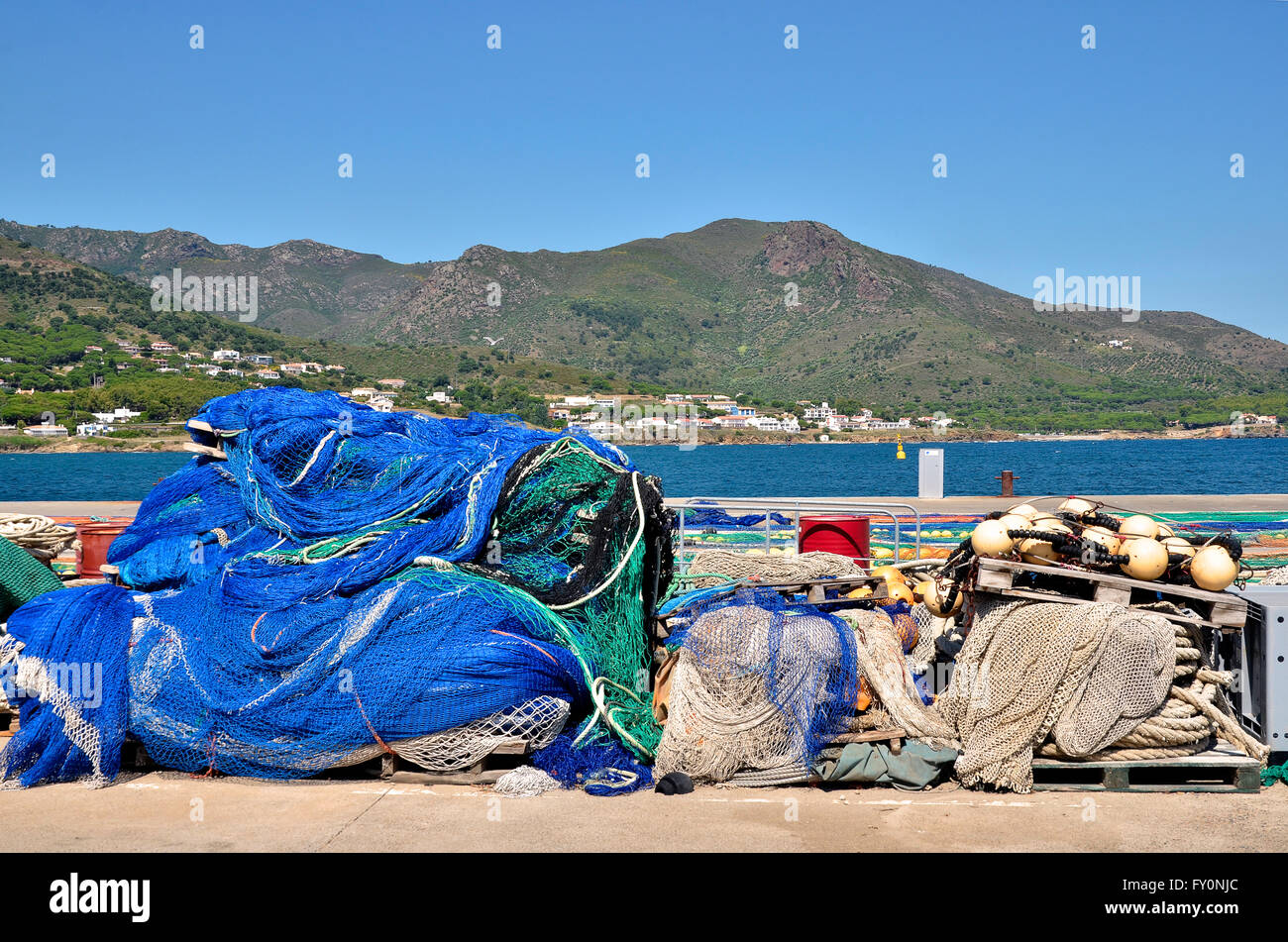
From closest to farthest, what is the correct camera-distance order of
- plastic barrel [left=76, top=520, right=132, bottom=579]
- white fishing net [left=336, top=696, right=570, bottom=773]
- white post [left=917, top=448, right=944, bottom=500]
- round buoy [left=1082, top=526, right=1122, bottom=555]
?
white fishing net [left=336, top=696, right=570, bottom=773], round buoy [left=1082, top=526, right=1122, bottom=555], plastic barrel [left=76, top=520, right=132, bottom=579], white post [left=917, top=448, right=944, bottom=500]

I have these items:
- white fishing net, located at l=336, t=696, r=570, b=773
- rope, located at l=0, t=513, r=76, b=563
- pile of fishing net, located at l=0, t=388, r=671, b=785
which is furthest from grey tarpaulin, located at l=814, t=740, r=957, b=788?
rope, located at l=0, t=513, r=76, b=563

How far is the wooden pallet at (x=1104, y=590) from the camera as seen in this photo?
19.9 feet

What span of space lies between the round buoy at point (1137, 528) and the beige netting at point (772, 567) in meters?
1.89

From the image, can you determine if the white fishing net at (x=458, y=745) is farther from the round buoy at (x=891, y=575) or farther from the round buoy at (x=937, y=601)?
the round buoy at (x=891, y=575)

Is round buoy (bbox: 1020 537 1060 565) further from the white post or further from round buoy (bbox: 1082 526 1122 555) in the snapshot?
the white post

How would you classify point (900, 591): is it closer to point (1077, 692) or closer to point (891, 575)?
point (891, 575)

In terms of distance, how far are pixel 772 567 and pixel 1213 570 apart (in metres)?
3.09

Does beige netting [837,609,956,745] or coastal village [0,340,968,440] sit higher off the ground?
coastal village [0,340,968,440]

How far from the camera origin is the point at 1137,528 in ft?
21.9

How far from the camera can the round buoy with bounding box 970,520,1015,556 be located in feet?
21.8

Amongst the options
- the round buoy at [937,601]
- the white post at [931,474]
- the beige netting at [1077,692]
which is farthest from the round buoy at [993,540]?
the white post at [931,474]

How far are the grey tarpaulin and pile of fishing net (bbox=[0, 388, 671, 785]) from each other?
106cm

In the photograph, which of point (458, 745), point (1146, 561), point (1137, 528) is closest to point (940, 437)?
point (1137, 528)
